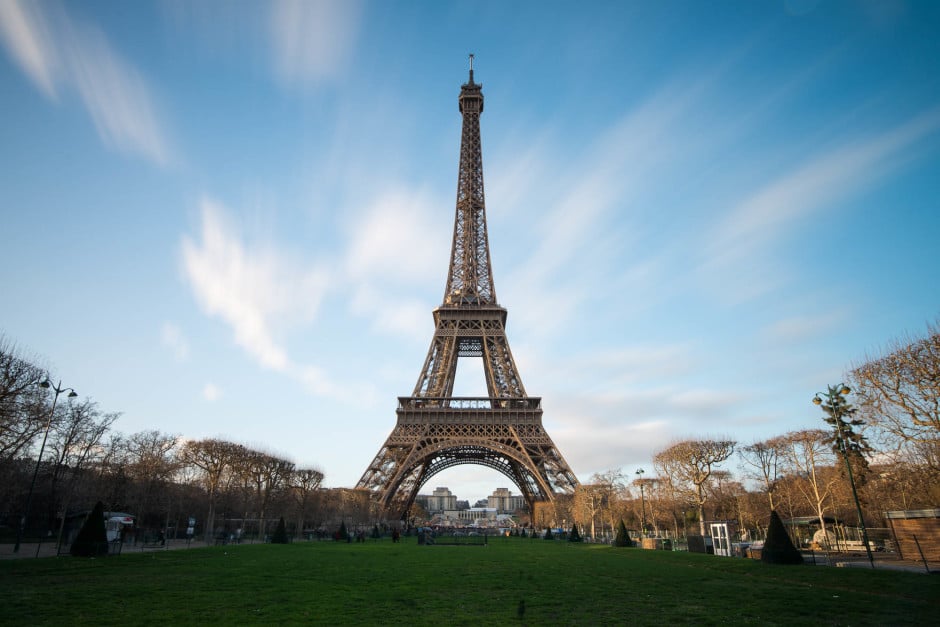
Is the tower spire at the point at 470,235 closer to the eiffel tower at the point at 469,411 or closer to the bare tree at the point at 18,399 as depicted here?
the eiffel tower at the point at 469,411

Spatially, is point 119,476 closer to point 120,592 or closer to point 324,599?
point 120,592

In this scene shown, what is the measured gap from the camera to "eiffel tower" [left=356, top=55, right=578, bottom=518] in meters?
55.7

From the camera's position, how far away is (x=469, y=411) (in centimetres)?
5841

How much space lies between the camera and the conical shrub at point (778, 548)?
2197cm

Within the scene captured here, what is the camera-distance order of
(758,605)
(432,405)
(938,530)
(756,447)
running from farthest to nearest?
1. (432,405)
2. (756,447)
3. (938,530)
4. (758,605)

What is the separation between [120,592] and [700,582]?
16617 mm

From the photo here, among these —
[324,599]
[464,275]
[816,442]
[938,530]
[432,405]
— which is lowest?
[324,599]

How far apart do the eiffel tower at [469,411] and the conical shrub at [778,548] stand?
31802 mm

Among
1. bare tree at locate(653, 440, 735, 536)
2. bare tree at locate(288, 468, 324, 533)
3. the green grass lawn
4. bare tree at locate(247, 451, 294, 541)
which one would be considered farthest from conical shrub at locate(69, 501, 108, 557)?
bare tree at locate(653, 440, 735, 536)

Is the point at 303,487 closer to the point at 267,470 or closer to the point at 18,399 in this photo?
the point at 267,470

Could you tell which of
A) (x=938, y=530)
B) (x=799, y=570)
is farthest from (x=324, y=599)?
(x=938, y=530)

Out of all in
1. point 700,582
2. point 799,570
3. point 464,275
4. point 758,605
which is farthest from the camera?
point 464,275

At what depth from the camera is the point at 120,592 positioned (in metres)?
13.2

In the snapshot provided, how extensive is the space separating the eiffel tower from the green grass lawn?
34140 mm
